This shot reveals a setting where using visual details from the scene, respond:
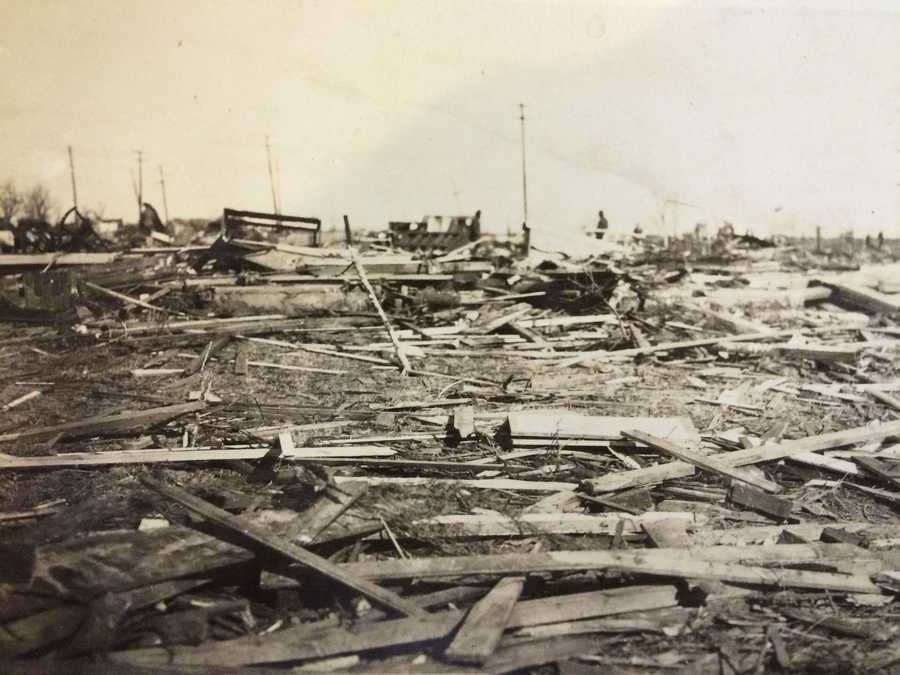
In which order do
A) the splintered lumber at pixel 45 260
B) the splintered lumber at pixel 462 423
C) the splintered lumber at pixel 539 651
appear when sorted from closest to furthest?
the splintered lumber at pixel 539 651 < the splintered lumber at pixel 462 423 < the splintered lumber at pixel 45 260

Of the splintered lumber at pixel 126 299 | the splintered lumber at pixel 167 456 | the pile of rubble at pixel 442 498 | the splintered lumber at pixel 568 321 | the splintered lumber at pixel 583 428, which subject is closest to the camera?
the pile of rubble at pixel 442 498

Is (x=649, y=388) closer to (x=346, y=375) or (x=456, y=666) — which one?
(x=346, y=375)

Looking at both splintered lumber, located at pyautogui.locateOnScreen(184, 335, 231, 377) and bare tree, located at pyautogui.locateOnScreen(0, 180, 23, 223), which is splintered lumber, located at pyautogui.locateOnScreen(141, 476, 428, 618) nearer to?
splintered lumber, located at pyautogui.locateOnScreen(184, 335, 231, 377)

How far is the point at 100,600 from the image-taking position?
8.85 feet

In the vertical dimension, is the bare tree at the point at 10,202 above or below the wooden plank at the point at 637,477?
above

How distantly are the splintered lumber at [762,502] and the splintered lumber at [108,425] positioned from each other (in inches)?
189

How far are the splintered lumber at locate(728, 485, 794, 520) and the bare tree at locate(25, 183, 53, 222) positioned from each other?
334 inches

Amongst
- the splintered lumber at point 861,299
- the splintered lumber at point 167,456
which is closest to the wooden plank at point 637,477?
the splintered lumber at point 167,456

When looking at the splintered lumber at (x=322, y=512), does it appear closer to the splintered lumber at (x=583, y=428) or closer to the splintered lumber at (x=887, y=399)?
the splintered lumber at (x=583, y=428)

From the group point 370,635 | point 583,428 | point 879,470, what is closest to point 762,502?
point 879,470

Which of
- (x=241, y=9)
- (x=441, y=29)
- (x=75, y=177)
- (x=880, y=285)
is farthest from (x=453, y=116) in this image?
(x=880, y=285)

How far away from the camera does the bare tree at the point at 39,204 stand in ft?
26.8

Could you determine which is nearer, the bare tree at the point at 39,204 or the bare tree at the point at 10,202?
the bare tree at the point at 10,202

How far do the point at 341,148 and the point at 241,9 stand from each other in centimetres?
401
